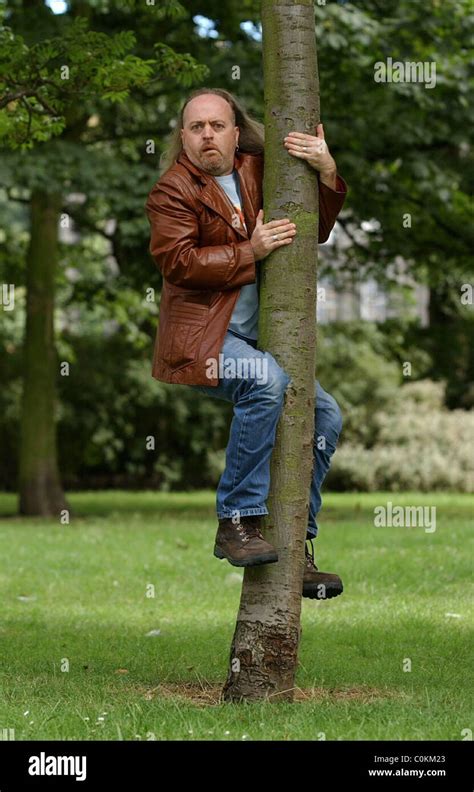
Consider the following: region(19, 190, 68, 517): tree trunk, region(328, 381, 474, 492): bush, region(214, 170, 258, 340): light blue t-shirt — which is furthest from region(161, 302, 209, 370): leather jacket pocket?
region(328, 381, 474, 492): bush

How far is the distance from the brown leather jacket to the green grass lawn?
1.52m

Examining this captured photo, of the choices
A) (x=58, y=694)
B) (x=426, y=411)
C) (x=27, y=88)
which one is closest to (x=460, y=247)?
(x=426, y=411)

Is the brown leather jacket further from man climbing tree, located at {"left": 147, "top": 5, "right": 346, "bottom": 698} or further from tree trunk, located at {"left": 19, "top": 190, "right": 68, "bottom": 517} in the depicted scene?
tree trunk, located at {"left": 19, "top": 190, "right": 68, "bottom": 517}

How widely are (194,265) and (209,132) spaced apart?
70cm

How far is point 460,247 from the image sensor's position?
58.7ft

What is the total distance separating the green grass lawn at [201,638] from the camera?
5027 millimetres

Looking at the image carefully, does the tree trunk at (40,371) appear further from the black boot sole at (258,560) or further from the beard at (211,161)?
the black boot sole at (258,560)

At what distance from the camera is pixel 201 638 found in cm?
755

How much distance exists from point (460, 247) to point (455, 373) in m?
7.92

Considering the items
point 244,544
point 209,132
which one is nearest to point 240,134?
point 209,132

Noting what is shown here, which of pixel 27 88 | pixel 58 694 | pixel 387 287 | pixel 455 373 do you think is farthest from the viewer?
pixel 455 373

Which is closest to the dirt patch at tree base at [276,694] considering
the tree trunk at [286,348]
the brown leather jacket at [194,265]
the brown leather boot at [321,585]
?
the tree trunk at [286,348]
